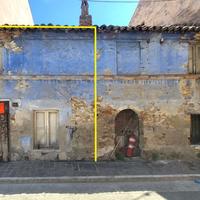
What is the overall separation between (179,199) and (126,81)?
5128 mm

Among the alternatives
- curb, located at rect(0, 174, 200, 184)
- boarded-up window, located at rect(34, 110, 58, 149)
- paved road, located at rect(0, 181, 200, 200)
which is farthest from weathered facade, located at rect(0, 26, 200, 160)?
paved road, located at rect(0, 181, 200, 200)

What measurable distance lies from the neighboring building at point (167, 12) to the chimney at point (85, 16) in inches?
141

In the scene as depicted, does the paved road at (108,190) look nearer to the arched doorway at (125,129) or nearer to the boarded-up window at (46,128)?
the boarded-up window at (46,128)

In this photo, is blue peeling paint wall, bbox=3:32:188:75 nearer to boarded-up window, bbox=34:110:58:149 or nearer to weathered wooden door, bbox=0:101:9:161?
weathered wooden door, bbox=0:101:9:161

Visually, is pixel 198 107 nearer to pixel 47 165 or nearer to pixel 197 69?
pixel 197 69

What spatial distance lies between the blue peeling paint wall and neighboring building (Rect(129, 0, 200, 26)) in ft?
10.4

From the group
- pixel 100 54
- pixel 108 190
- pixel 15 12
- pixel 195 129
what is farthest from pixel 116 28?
pixel 15 12

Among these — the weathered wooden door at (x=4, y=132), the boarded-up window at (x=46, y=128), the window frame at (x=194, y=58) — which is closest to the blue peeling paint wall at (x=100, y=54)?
the window frame at (x=194, y=58)

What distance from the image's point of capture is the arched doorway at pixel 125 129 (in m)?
13.9

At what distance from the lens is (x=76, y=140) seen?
13281 mm

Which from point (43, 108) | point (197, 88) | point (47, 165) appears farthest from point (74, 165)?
point (197, 88)

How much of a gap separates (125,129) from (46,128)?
282 centimetres

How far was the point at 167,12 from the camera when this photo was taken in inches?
782

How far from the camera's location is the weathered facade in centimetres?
1305
